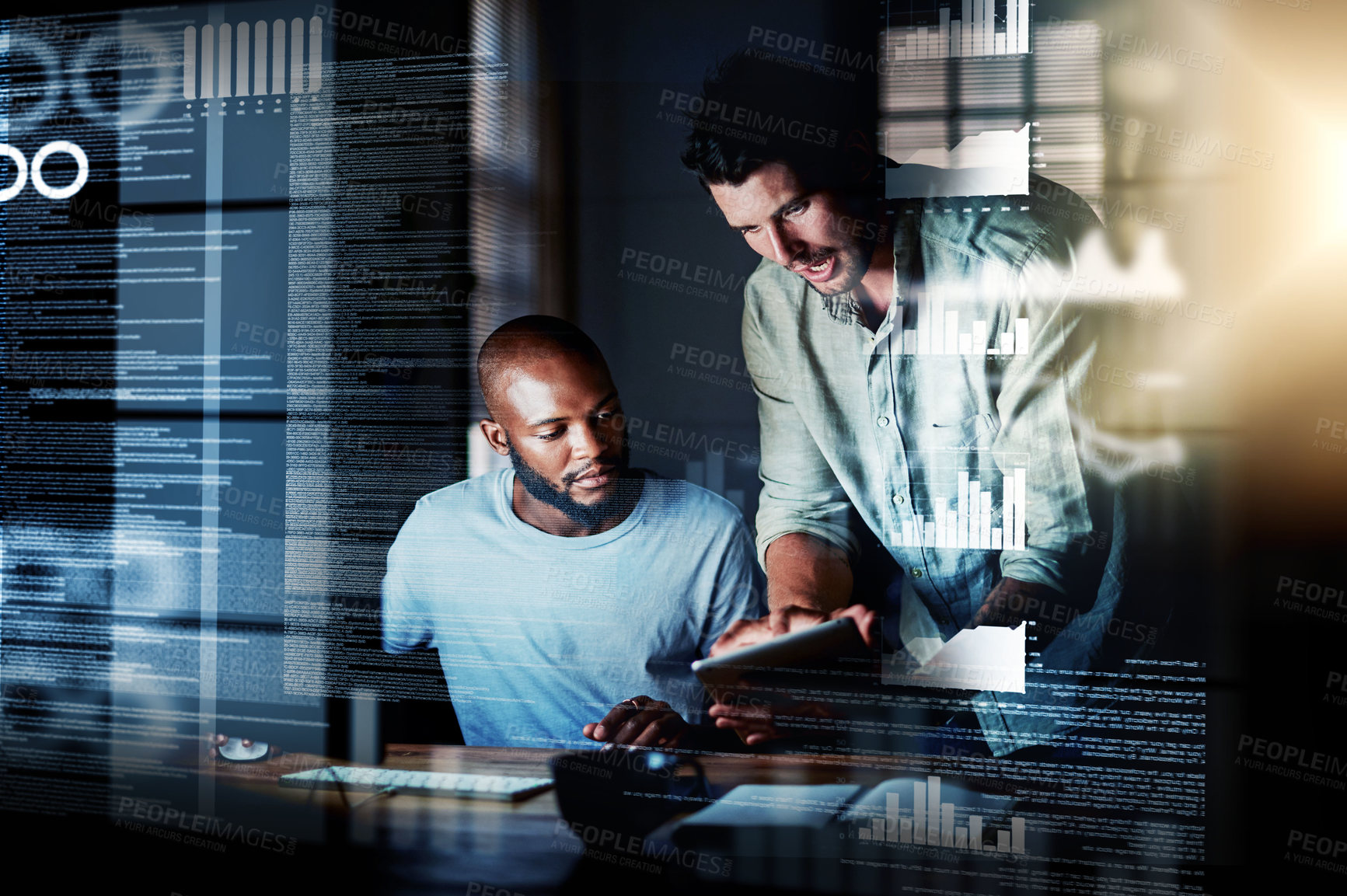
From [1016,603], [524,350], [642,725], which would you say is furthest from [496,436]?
[1016,603]

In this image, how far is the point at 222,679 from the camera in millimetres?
2352

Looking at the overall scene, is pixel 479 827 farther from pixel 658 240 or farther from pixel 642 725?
pixel 658 240

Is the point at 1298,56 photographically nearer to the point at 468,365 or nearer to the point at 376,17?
the point at 468,365

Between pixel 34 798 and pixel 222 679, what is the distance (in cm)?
66

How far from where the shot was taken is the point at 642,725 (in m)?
2.10

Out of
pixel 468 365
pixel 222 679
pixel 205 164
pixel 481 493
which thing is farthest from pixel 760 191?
pixel 222 679

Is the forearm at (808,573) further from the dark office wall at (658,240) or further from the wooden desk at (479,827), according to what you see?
the wooden desk at (479,827)

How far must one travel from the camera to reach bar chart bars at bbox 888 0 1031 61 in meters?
1.95

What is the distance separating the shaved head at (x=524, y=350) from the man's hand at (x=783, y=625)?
65 cm

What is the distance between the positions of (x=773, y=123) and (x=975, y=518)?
0.94 meters

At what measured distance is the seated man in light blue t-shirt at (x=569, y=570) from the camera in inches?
82.6

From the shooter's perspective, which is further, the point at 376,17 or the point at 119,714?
the point at 119,714

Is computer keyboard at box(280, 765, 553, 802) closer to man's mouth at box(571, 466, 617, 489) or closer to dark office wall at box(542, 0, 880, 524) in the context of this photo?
man's mouth at box(571, 466, 617, 489)

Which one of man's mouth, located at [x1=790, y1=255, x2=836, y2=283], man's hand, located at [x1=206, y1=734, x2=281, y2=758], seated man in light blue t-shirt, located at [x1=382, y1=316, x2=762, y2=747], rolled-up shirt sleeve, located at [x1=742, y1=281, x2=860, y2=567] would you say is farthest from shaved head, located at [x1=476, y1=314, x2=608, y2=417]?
man's hand, located at [x1=206, y1=734, x2=281, y2=758]
